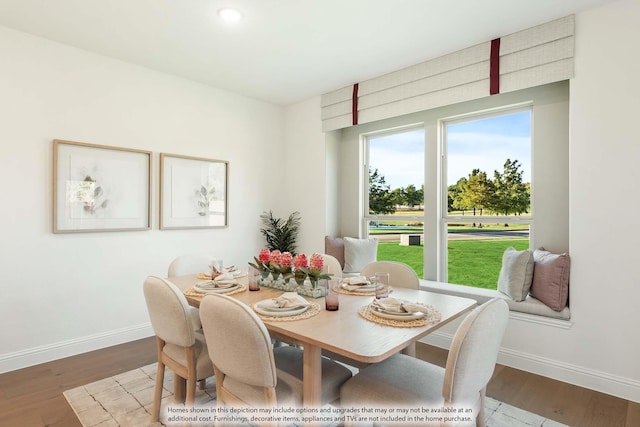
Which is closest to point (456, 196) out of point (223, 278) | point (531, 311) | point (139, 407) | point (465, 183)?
point (465, 183)

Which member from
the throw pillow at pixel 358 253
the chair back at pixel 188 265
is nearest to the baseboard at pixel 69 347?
the chair back at pixel 188 265

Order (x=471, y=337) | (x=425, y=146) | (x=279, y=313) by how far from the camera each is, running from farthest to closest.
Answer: (x=425, y=146) → (x=279, y=313) → (x=471, y=337)

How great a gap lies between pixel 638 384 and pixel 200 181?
400 centimetres

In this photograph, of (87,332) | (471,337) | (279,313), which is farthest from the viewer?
(87,332)

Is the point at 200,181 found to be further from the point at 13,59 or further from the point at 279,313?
the point at 279,313

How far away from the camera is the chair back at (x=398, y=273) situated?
2.38m

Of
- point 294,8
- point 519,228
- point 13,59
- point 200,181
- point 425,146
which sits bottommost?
point 519,228

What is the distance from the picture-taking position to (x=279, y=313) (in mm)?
1651

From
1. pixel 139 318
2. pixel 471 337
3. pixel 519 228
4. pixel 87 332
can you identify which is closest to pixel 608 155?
pixel 519 228

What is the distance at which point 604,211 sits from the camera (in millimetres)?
2391

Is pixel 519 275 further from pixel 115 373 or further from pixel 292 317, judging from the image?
pixel 115 373

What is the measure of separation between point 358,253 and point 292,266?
180 centimetres

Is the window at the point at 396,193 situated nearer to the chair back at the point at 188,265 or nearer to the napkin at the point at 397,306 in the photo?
the chair back at the point at 188,265

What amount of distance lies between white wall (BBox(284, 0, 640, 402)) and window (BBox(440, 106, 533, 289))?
62cm
